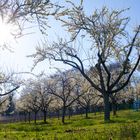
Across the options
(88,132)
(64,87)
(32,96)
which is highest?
(64,87)

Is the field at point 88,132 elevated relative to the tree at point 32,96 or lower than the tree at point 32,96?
lower

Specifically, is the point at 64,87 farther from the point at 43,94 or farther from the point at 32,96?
the point at 32,96

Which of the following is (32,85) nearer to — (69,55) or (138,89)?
(138,89)

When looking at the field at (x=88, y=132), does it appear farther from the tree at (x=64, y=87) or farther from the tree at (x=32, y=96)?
the tree at (x=32, y=96)

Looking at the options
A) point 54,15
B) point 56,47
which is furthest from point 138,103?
point 54,15

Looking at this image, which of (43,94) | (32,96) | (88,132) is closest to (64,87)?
(43,94)

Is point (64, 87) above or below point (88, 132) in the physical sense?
above

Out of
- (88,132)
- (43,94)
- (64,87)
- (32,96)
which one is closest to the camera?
(88,132)

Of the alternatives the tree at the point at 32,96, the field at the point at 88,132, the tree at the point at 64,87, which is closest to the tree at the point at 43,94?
the tree at the point at 32,96

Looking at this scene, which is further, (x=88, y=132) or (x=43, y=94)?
(x=43, y=94)

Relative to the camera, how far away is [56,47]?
139 feet

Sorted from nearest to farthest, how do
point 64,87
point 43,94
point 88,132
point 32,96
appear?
point 88,132 < point 64,87 < point 43,94 < point 32,96

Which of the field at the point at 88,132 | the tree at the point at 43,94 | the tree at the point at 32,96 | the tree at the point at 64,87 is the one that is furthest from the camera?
the tree at the point at 32,96

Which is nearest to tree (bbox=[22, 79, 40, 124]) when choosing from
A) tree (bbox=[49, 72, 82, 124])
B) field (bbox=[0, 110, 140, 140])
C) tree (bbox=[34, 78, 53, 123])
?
tree (bbox=[34, 78, 53, 123])
